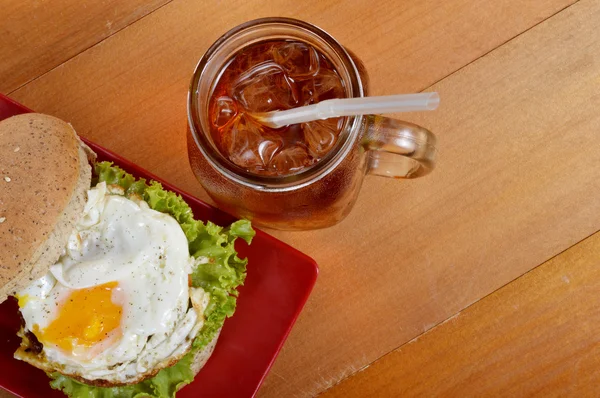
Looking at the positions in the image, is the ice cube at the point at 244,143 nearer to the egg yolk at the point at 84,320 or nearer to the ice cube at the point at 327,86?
the ice cube at the point at 327,86

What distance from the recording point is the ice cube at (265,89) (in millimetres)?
1081

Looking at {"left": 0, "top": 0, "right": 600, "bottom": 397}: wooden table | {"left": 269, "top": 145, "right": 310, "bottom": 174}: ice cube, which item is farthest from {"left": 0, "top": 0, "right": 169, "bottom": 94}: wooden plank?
{"left": 269, "top": 145, "right": 310, "bottom": 174}: ice cube

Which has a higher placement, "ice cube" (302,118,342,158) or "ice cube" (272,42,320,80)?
"ice cube" (272,42,320,80)

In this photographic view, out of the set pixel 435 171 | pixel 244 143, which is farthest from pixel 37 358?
pixel 435 171

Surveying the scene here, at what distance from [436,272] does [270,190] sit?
551mm

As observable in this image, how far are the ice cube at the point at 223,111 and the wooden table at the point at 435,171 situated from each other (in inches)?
13.3

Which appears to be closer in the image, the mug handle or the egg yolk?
the mug handle

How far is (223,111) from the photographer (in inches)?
42.4

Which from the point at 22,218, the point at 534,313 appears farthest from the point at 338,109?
the point at 534,313

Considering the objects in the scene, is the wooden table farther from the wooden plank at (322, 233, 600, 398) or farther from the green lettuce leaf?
the green lettuce leaf

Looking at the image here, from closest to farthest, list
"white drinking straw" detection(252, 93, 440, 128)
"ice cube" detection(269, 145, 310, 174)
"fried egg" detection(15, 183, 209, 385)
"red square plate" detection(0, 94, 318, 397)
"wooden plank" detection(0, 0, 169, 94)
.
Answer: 1. "white drinking straw" detection(252, 93, 440, 128)
2. "ice cube" detection(269, 145, 310, 174)
3. "fried egg" detection(15, 183, 209, 385)
4. "red square plate" detection(0, 94, 318, 397)
5. "wooden plank" detection(0, 0, 169, 94)

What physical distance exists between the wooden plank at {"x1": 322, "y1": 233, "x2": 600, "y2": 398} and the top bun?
2.23ft

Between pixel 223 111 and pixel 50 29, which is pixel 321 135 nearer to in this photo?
pixel 223 111

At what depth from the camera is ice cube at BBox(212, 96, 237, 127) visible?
1.07 meters
